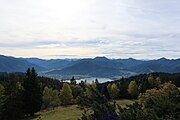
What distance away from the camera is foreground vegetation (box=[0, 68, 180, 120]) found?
765 centimetres

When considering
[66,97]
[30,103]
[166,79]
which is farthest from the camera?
[166,79]

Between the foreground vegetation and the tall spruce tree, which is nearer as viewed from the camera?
the foreground vegetation

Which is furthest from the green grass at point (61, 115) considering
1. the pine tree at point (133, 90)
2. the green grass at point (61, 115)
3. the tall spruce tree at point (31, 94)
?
the pine tree at point (133, 90)

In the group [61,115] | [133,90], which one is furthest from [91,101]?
[133,90]

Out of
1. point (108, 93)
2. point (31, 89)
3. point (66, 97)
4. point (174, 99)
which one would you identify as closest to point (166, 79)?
point (108, 93)

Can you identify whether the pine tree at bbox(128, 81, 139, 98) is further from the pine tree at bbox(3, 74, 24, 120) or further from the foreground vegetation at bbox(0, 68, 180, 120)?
the pine tree at bbox(3, 74, 24, 120)

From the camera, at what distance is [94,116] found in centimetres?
753

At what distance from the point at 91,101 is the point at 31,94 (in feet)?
144

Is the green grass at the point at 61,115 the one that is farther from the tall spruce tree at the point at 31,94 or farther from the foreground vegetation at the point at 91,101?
the tall spruce tree at the point at 31,94

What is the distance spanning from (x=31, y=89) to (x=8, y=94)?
163 inches

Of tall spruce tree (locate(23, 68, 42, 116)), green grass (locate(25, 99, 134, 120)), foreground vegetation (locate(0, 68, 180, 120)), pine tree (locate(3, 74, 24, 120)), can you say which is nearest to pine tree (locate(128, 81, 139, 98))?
foreground vegetation (locate(0, 68, 180, 120))

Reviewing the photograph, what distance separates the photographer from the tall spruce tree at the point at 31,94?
49.5m

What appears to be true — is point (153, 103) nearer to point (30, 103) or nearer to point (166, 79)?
point (30, 103)

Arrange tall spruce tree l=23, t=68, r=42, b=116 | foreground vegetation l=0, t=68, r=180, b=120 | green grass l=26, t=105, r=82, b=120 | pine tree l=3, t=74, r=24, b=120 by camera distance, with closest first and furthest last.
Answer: foreground vegetation l=0, t=68, r=180, b=120, green grass l=26, t=105, r=82, b=120, pine tree l=3, t=74, r=24, b=120, tall spruce tree l=23, t=68, r=42, b=116
